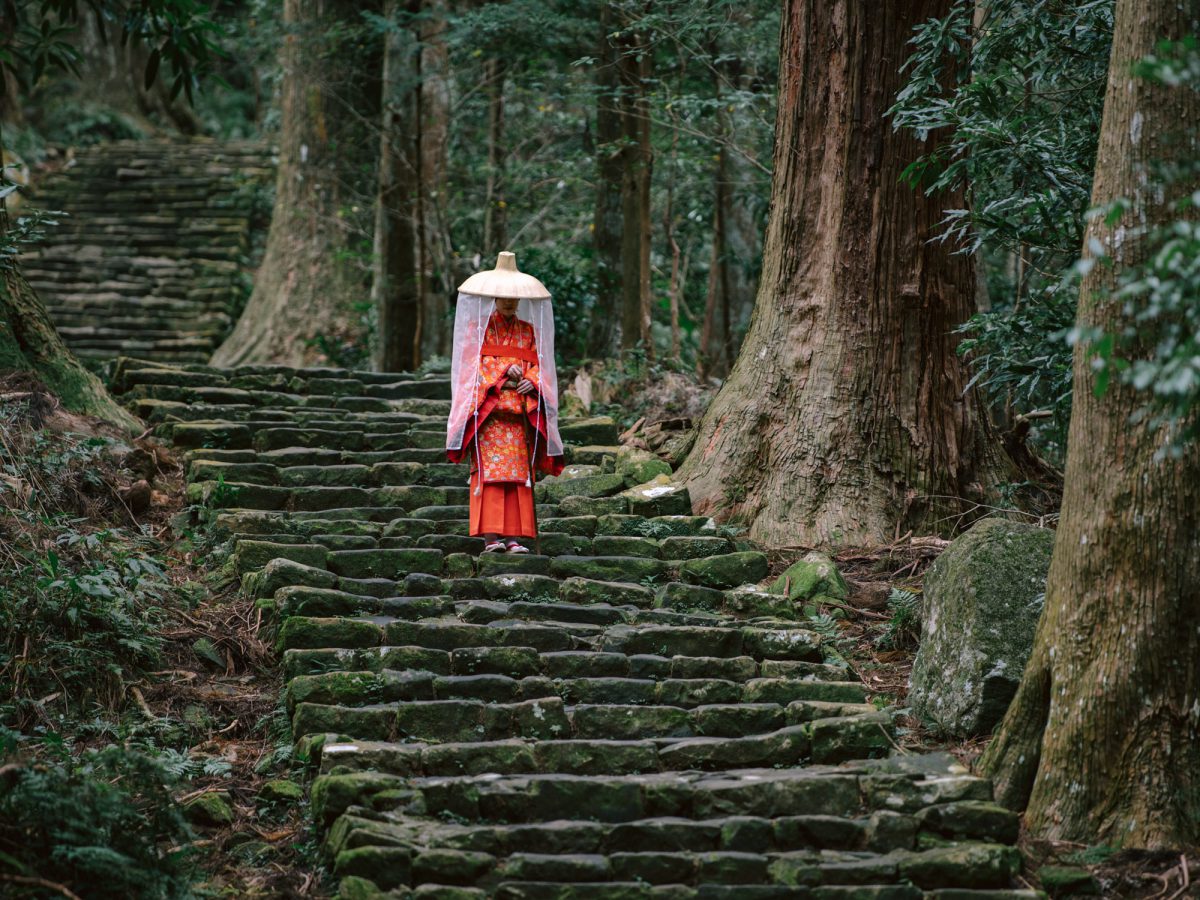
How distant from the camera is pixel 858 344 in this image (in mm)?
8031

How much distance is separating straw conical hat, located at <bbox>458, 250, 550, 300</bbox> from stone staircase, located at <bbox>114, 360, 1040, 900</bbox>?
1.45 meters

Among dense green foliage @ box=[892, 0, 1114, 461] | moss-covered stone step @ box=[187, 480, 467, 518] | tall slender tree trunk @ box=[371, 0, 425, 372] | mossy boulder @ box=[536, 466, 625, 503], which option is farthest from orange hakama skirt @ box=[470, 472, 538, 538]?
tall slender tree trunk @ box=[371, 0, 425, 372]

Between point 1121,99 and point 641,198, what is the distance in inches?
261

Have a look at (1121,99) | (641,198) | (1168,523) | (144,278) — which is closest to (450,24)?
(641,198)

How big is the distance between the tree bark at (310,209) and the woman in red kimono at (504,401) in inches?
298

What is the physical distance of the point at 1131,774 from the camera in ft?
15.9

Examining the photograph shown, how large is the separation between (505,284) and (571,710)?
2.78 m

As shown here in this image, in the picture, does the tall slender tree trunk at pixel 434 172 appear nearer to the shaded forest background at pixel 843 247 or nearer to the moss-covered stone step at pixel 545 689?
the shaded forest background at pixel 843 247

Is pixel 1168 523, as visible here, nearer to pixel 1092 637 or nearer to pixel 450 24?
pixel 1092 637

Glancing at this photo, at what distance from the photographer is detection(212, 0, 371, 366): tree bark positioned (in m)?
14.6

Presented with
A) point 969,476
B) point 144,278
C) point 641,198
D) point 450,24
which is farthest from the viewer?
point 144,278

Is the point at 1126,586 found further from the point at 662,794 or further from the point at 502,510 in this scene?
the point at 502,510

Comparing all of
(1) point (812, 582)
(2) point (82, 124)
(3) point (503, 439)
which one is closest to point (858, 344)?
(1) point (812, 582)

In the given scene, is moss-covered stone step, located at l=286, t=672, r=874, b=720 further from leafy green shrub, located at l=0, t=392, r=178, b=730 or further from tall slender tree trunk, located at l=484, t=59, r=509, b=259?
tall slender tree trunk, located at l=484, t=59, r=509, b=259
